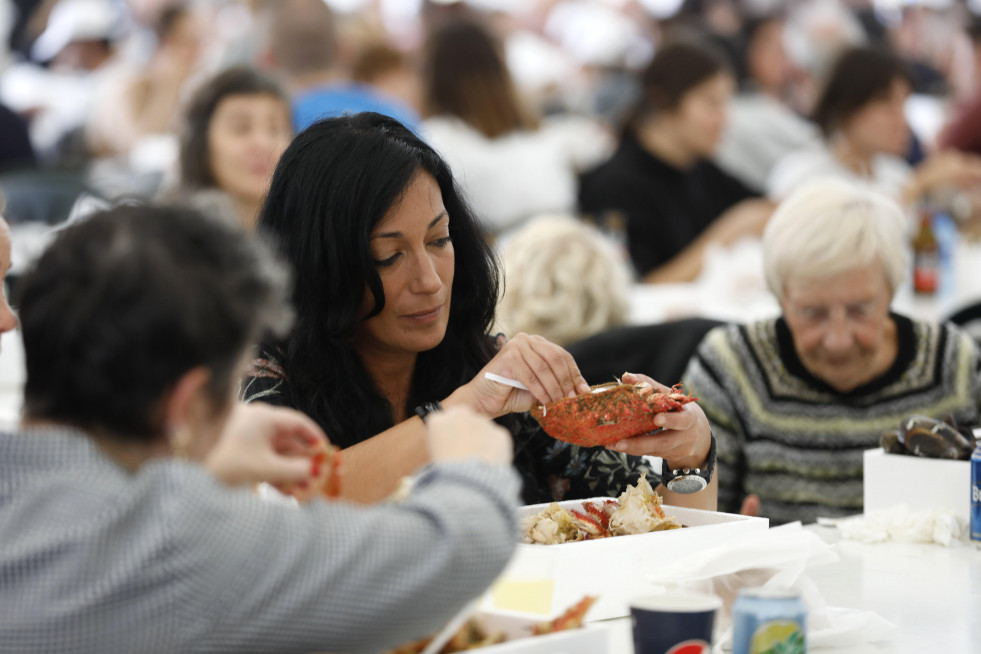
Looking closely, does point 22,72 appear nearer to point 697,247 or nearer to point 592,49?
point 592,49

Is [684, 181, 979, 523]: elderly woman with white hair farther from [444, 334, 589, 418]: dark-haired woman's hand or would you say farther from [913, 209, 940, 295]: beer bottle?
[913, 209, 940, 295]: beer bottle

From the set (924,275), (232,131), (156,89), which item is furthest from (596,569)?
(156,89)

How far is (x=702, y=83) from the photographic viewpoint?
213 inches

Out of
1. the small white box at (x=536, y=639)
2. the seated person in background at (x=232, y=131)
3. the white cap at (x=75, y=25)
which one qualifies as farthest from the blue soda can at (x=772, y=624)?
the white cap at (x=75, y=25)

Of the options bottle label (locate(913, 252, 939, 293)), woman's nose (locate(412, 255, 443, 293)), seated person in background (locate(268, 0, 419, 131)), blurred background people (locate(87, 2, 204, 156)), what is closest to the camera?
woman's nose (locate(412, 255, 443, 293))

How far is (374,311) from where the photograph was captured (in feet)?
5.93

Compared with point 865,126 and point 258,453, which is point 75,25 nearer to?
point 865,126

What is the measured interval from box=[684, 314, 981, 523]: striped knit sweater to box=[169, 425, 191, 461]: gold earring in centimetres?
162

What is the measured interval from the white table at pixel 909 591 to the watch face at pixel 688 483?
0.21m

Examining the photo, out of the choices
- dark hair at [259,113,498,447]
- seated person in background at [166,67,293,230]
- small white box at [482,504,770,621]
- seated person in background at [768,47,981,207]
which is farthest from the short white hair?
seated person in background at [768,47,981,207]

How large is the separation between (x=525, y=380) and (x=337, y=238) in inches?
14.7

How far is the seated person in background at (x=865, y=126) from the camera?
5.08 metres

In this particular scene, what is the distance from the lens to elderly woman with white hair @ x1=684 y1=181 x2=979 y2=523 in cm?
237

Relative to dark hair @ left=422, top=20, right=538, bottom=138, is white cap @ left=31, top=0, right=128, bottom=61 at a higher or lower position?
higher
